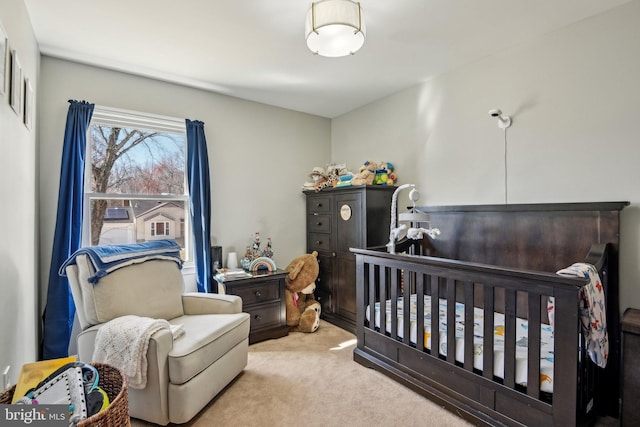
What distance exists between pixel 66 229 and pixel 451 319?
2817 mm

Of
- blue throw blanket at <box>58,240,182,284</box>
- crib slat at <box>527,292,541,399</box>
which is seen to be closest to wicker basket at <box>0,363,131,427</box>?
blue throw blanket at <box>58,240,182,284</box>

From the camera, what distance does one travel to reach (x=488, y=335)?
5.64 feet

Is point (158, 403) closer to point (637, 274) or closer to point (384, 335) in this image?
point (384, 335)

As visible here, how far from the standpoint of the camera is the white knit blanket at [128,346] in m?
1.70

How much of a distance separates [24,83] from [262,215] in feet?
7.24

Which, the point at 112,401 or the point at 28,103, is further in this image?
the point at 28,103

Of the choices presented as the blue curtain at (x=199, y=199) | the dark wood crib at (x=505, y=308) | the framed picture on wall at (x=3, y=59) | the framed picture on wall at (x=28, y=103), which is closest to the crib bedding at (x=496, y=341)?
the dark wood crib at (x=505, y=308)

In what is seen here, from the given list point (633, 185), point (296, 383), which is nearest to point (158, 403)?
point (296, 383)

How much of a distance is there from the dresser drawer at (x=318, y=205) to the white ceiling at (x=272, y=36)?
1203 mm

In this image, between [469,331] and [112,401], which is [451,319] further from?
[112,401]

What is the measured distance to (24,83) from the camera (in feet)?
6.14

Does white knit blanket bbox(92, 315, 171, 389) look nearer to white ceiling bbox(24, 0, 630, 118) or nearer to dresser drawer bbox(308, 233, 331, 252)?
white ceiling bbox(24, 0, 630, 118)

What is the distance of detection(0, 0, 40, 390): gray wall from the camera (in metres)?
1.50

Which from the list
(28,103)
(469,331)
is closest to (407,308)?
(469,331)
